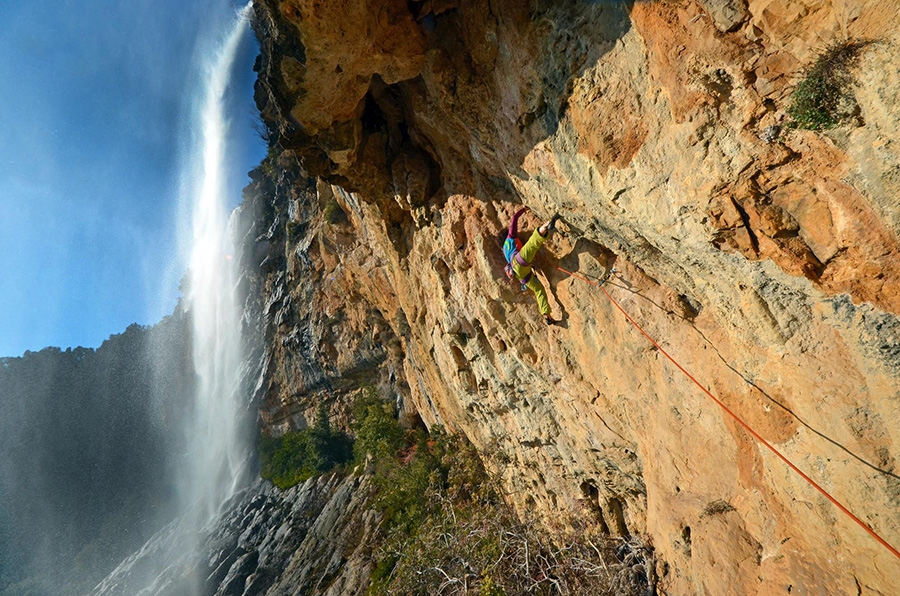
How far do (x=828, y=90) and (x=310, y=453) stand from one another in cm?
2100

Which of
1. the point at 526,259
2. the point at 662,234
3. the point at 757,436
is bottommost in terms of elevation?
the point at 757,436

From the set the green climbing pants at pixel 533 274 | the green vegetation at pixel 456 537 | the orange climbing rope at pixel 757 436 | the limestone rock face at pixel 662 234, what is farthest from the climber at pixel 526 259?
the green vegetation at pixel 456 537

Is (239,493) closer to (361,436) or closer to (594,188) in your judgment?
(361,436)

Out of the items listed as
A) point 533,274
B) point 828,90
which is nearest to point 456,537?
point 533,274

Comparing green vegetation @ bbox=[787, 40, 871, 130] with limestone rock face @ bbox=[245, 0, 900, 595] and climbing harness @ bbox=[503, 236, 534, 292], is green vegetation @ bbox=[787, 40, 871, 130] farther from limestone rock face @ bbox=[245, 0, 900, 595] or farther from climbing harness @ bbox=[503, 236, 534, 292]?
climbing harness @ bbox=[503, 236, 534, 292]

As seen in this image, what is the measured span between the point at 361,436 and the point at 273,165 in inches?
643

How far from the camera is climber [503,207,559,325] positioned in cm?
493

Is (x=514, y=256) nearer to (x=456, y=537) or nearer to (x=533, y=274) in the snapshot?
(x=533, y=274)

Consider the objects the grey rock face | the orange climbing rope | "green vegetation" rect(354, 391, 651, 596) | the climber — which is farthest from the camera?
the grey rock face

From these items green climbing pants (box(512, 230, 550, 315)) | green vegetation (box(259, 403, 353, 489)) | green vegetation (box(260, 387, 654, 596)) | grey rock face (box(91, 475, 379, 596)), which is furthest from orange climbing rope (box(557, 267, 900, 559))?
green vegetation (box(259, 403, 353, 489))

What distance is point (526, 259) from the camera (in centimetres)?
521

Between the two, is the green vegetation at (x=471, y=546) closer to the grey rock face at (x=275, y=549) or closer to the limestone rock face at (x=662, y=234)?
the limestone rock face at (x=662, y=234)

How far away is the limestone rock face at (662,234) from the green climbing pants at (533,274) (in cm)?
19

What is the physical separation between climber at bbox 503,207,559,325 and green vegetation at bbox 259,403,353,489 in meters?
16.5
